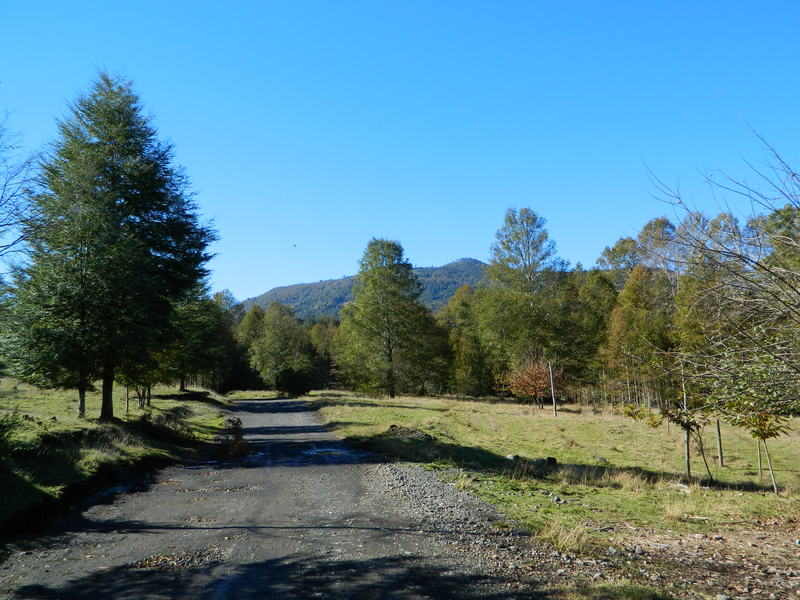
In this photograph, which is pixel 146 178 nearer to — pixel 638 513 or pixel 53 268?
pixel 53 268

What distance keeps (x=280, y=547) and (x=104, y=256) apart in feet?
39.0

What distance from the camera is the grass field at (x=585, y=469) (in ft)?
30.2

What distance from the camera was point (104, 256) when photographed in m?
14.8

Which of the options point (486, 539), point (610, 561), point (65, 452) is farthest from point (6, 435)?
point (610, 561)

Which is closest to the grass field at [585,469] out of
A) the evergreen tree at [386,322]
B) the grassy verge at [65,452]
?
the grassy verge at [65,452]

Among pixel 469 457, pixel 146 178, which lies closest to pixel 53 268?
pixel 146 178

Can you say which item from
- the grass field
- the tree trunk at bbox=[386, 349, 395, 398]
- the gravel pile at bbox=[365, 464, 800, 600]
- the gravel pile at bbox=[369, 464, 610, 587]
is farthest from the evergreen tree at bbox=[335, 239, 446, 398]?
the gravel pile at bbox=[365, 464, 800, 600]

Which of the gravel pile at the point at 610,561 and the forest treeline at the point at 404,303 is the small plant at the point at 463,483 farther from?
the forest treeline at the point at 404,303

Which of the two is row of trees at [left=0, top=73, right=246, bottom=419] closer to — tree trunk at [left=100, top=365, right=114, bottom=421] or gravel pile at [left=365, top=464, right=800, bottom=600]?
tree trunk at [left=100, top=365, right=114, bottom=421]

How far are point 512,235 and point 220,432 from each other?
27.6 metres

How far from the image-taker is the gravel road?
5.44 m

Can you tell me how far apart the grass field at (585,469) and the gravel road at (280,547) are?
4.08 feet

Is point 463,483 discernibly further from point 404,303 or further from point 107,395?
point 404,303

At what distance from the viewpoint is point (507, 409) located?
34688 millimetres
